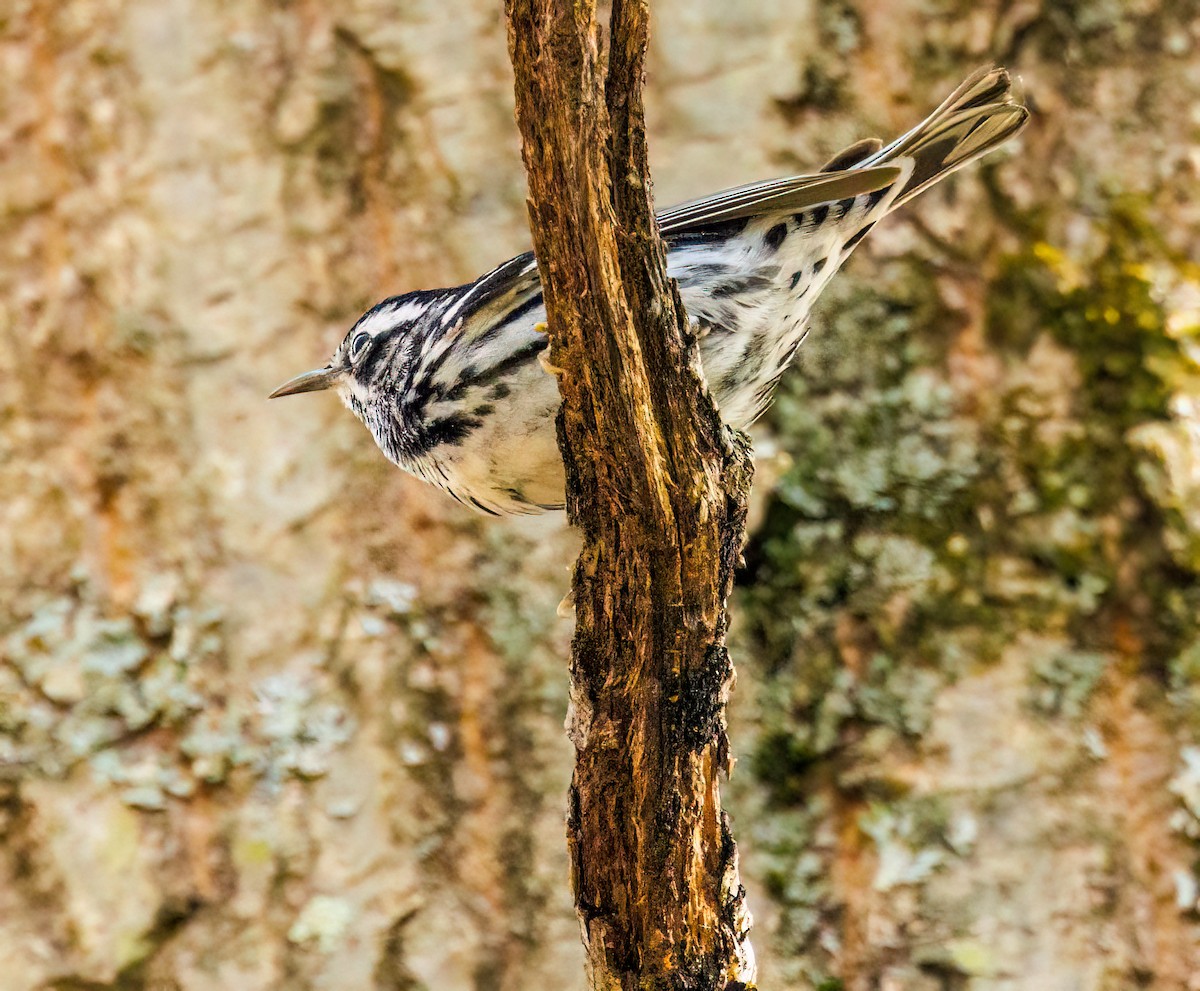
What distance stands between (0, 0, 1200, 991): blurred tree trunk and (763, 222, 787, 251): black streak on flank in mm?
1818

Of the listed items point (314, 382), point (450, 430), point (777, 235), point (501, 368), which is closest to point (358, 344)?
point (314, 382)

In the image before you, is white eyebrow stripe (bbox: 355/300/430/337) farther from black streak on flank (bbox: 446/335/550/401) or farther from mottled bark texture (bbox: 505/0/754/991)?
mottled bark texture (bbox: 505/0/754/991)

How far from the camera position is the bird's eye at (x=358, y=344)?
3330 mm

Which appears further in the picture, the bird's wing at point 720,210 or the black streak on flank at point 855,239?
the black streak on flank at point 855,239

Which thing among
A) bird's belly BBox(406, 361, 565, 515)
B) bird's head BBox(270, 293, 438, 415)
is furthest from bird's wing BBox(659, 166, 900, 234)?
bird's head BBox(270, 293, 438, 415)

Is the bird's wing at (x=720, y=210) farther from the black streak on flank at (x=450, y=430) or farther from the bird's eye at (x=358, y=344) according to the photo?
the bird's eye at (x=358, y=344)

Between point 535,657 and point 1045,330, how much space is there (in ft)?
7.55

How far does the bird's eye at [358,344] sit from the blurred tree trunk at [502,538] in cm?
150

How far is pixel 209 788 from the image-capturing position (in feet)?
15.1

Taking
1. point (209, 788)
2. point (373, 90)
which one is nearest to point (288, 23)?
point (373, 90)

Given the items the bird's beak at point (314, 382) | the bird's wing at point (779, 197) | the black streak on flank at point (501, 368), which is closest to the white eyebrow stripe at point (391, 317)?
the bird's beak at point (314, 382)

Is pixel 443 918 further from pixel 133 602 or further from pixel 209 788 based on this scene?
pixel 133 602

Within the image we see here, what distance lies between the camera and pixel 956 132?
3.06m

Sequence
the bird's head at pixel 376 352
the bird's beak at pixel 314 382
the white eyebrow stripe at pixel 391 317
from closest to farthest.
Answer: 1. the bird's head at pixel 376 352
2. the white eyebrow stripe at pixel 391 317
3. the bird's beak at pixel 314 382
